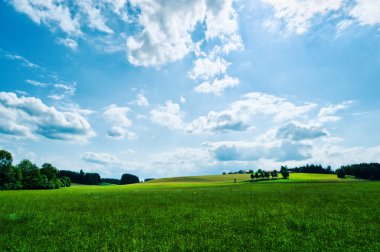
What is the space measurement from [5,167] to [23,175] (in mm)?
8979

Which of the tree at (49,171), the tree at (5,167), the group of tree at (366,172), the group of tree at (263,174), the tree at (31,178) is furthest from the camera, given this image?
the group of tree at (263,174)

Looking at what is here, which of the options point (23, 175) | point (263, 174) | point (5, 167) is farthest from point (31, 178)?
point (263, 174)

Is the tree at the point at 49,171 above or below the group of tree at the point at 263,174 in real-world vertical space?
above

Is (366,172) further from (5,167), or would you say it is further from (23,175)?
(5,167)

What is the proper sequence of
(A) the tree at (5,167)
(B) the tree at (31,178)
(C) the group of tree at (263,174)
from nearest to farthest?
(A) the tree at (5,167) → (B) the tree at (31,178) → (C) the group of tree at (263,174)

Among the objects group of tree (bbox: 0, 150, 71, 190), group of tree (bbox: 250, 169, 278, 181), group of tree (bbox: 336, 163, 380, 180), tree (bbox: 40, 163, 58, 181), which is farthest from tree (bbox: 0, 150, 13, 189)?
group of tree (bbox: 336, 163, 380, 180)

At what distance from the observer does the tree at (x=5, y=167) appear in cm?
8375

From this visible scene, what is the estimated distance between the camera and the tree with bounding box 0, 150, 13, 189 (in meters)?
83.8

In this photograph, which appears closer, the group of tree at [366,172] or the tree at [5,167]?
the tree at [5,167]

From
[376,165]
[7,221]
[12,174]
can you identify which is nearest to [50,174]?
[12,174]

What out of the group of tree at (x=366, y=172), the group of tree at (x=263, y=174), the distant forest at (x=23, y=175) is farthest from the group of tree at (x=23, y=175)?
the group of tree at (x=366, y=172)

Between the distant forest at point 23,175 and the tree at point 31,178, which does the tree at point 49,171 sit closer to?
the distant forest at point 23,175

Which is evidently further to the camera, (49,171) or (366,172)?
(366,172)

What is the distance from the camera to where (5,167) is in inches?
3381
